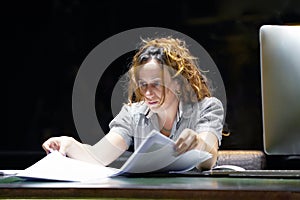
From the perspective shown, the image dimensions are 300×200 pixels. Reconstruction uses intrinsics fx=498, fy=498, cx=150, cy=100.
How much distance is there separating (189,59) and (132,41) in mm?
466

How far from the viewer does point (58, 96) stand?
177 cm

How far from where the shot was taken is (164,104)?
4.15 ft

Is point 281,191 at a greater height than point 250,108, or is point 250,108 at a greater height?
point 281,191

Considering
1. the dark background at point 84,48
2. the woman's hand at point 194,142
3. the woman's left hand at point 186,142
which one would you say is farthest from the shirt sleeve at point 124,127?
the woman's left hand at point 186,142

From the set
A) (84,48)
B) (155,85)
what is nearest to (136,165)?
(155,85)

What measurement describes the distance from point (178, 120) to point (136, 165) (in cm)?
62

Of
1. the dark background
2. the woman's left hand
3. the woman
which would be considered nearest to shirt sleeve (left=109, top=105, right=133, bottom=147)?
the woman

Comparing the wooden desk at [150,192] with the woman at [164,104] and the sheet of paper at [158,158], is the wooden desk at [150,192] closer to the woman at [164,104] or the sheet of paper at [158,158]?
the sheet of paper at [158,158]

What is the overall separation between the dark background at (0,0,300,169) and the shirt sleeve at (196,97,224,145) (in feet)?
1.29

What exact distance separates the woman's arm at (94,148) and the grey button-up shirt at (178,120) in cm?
3

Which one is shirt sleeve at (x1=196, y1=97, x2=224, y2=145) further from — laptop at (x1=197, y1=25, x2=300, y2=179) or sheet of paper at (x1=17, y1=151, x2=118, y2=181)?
sheet of paper at (x1=17, y1=151, x2=118, y2=181)

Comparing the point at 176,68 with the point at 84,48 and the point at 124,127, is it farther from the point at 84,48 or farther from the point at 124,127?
the point at 84,48

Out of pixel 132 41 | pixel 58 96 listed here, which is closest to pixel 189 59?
pixel 132 41

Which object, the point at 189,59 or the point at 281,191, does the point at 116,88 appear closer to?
the point at 189,59
